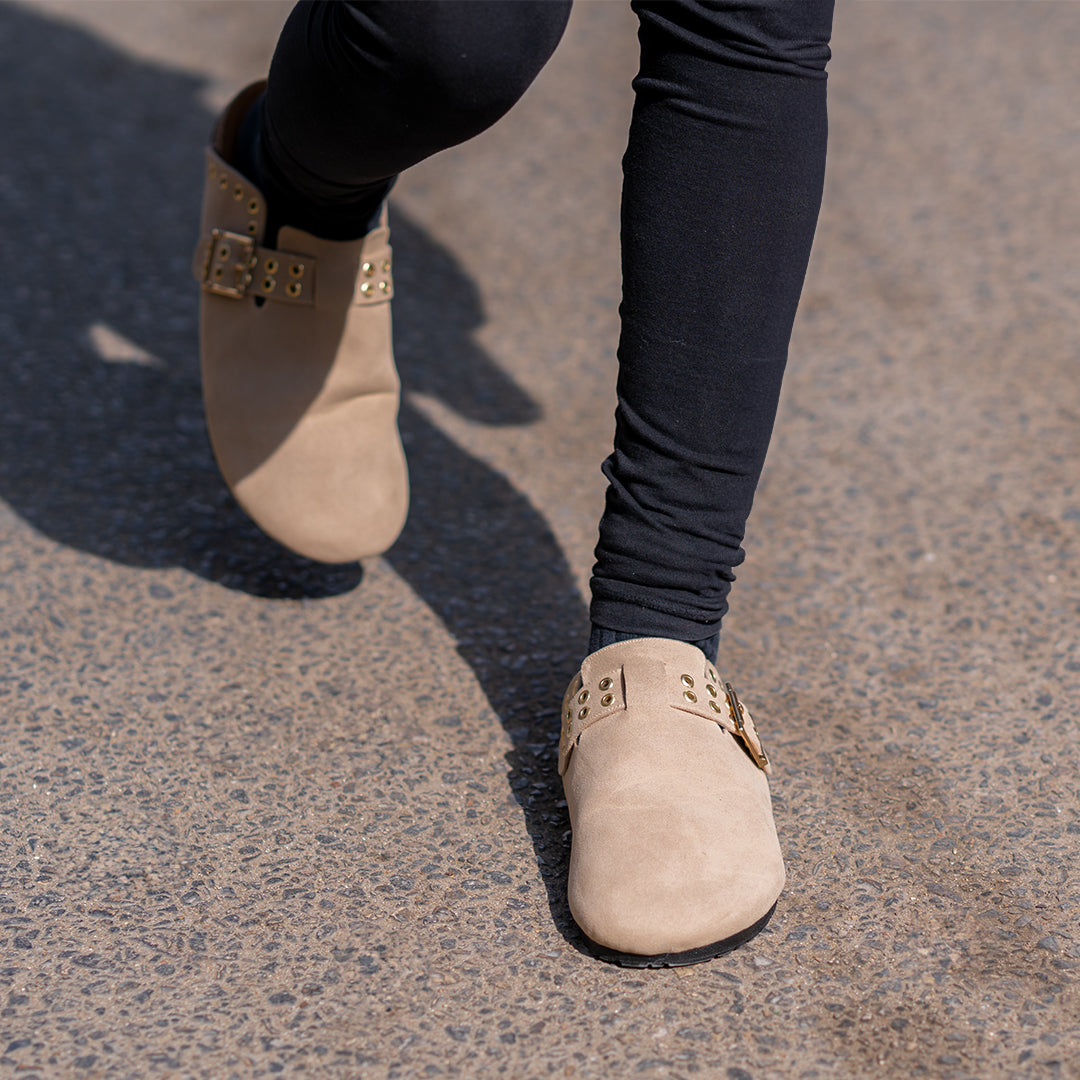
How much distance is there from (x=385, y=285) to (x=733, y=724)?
2.01ft

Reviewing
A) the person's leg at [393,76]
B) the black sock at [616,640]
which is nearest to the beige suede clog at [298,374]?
the person's leg at [393,76]

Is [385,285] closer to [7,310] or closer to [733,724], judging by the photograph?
[733,724]

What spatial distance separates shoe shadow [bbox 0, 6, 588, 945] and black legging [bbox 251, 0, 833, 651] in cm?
29

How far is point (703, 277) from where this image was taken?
1118 millimetres

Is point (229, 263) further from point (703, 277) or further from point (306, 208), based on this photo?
point (703, 277)

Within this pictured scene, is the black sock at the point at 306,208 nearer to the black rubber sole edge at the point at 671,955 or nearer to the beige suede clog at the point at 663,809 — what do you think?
the beige suede clog at the point at 663,809

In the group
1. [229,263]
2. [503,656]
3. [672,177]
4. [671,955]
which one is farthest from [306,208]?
[671,955]

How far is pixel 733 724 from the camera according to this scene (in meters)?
1.18

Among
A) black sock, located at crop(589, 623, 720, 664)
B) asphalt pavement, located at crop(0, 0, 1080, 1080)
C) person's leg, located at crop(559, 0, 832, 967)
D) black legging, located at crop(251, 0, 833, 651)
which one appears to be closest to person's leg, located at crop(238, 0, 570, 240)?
black legging, located at crop(251, 0, 833, 651)

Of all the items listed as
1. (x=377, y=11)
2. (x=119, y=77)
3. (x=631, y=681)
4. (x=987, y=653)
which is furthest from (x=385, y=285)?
(x=119, y=77)

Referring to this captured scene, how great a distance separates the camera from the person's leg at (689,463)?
41.5 inches

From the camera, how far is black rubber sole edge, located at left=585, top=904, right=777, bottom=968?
3.40 ft

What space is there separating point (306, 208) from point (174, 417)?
2.14ft

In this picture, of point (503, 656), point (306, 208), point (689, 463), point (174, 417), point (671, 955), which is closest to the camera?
point (671, 955)
